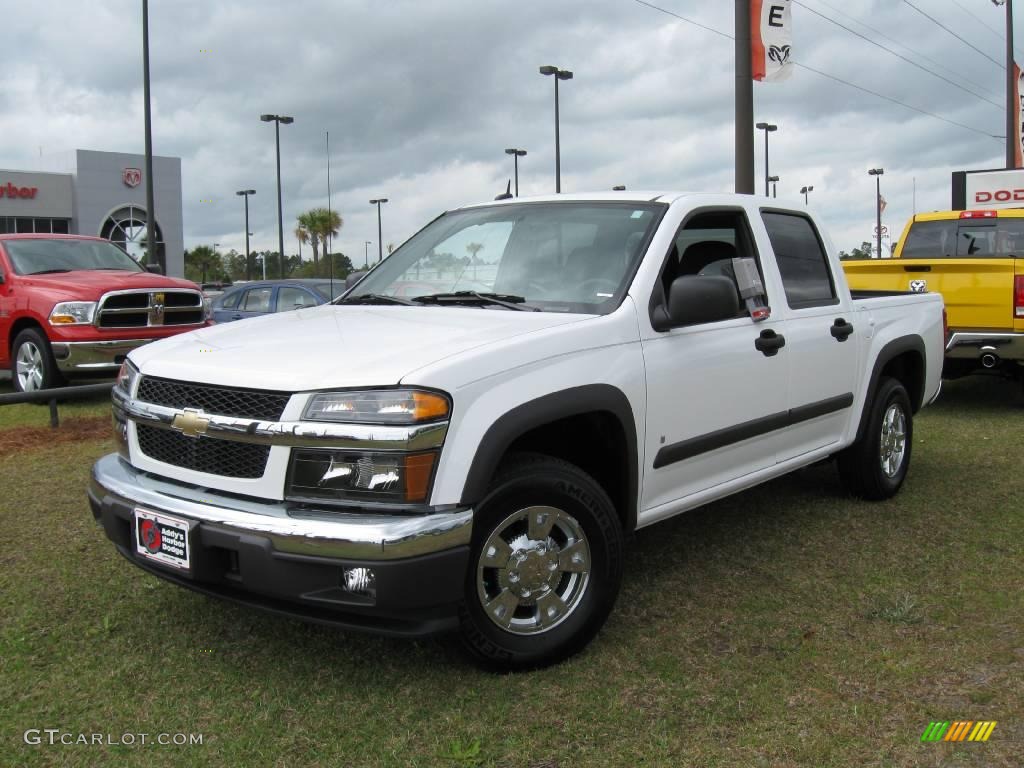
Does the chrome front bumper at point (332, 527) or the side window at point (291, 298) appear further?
the side window at point (291, 298)

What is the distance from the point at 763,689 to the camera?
327cm

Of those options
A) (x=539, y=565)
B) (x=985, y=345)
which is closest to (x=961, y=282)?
(x=985, y=345)

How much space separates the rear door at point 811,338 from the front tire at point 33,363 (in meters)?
7.46

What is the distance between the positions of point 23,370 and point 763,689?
899cm

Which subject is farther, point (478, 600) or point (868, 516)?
point (868, 516)

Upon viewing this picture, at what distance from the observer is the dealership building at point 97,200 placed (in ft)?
146

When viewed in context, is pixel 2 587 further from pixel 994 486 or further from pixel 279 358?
pixel 994 486

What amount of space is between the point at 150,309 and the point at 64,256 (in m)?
1.64

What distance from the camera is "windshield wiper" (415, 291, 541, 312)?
388cm

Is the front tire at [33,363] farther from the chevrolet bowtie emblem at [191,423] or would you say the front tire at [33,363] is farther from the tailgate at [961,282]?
the tailgate at [961,282]

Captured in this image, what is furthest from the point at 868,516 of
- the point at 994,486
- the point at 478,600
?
the point at 478,600

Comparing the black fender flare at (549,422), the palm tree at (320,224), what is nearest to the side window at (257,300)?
the black fender flare at (549,422)

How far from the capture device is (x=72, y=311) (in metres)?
9.52

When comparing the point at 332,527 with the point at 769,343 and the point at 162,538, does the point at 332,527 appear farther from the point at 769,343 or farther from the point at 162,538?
the point at 769,343
